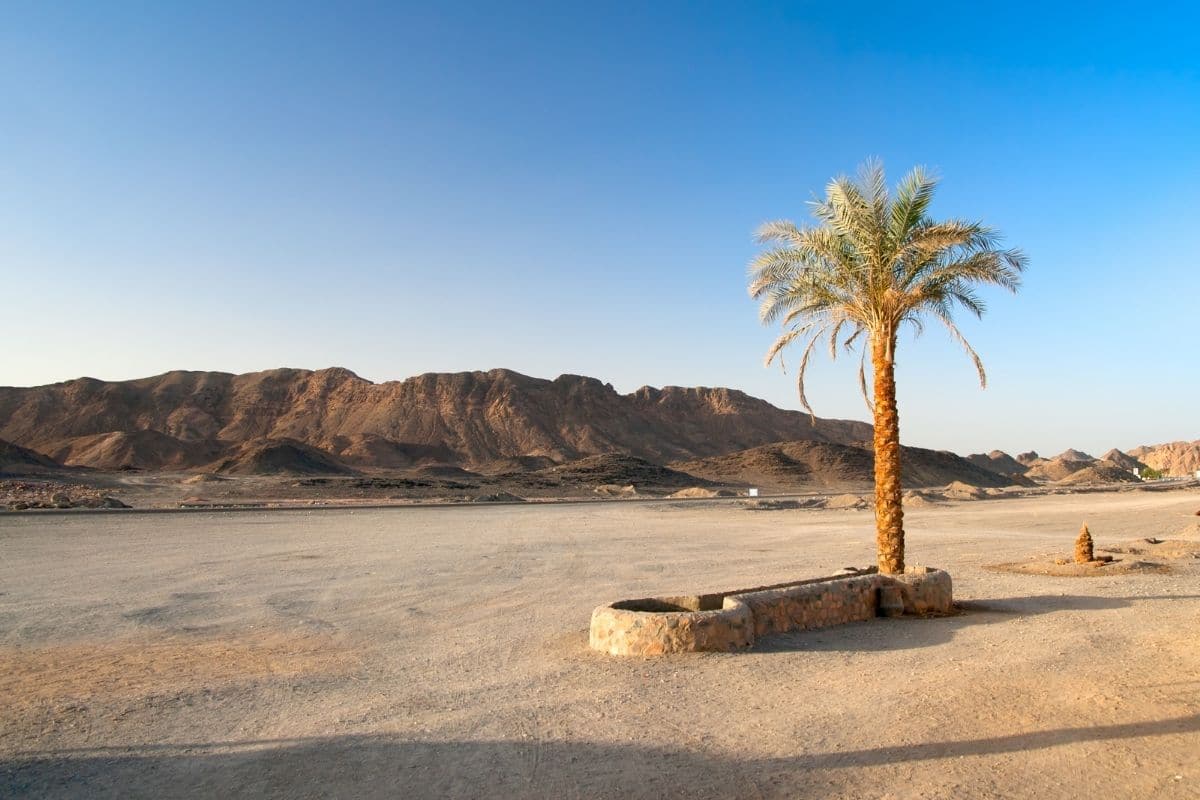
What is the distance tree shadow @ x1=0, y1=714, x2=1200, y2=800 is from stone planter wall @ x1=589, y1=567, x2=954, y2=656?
9.56 ft

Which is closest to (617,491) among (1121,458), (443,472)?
(443,472)

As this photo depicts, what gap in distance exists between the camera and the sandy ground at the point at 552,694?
5.73m

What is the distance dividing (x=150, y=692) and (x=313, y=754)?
2.82 metres

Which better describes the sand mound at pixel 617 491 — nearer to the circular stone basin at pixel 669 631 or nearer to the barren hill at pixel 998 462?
the circular stone basin at pixel 669 631

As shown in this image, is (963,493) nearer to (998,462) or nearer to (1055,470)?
(1055,470)

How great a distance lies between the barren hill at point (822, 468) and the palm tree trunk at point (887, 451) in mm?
68284

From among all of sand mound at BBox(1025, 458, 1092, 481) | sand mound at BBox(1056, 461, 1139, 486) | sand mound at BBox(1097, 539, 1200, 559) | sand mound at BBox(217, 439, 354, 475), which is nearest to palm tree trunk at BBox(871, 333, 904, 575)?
sand mound at BBox(1097, 539, 1200, 559)

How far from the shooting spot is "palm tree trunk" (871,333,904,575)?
1348 centimetres

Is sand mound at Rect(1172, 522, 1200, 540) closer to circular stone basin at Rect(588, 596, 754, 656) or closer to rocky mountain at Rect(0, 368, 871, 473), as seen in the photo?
circular stone basin at Rect(588, 596, 754, 656)

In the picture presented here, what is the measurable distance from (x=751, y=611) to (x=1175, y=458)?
639 feet

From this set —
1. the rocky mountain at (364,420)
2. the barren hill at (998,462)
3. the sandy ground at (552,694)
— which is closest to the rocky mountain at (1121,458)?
the barren hill at (998,462)

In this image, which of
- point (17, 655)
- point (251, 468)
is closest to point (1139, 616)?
point (17, 655)

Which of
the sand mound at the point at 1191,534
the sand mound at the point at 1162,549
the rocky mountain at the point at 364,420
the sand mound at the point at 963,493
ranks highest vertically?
the rocky mountain at the point at 364,420

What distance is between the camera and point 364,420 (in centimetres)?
11550
